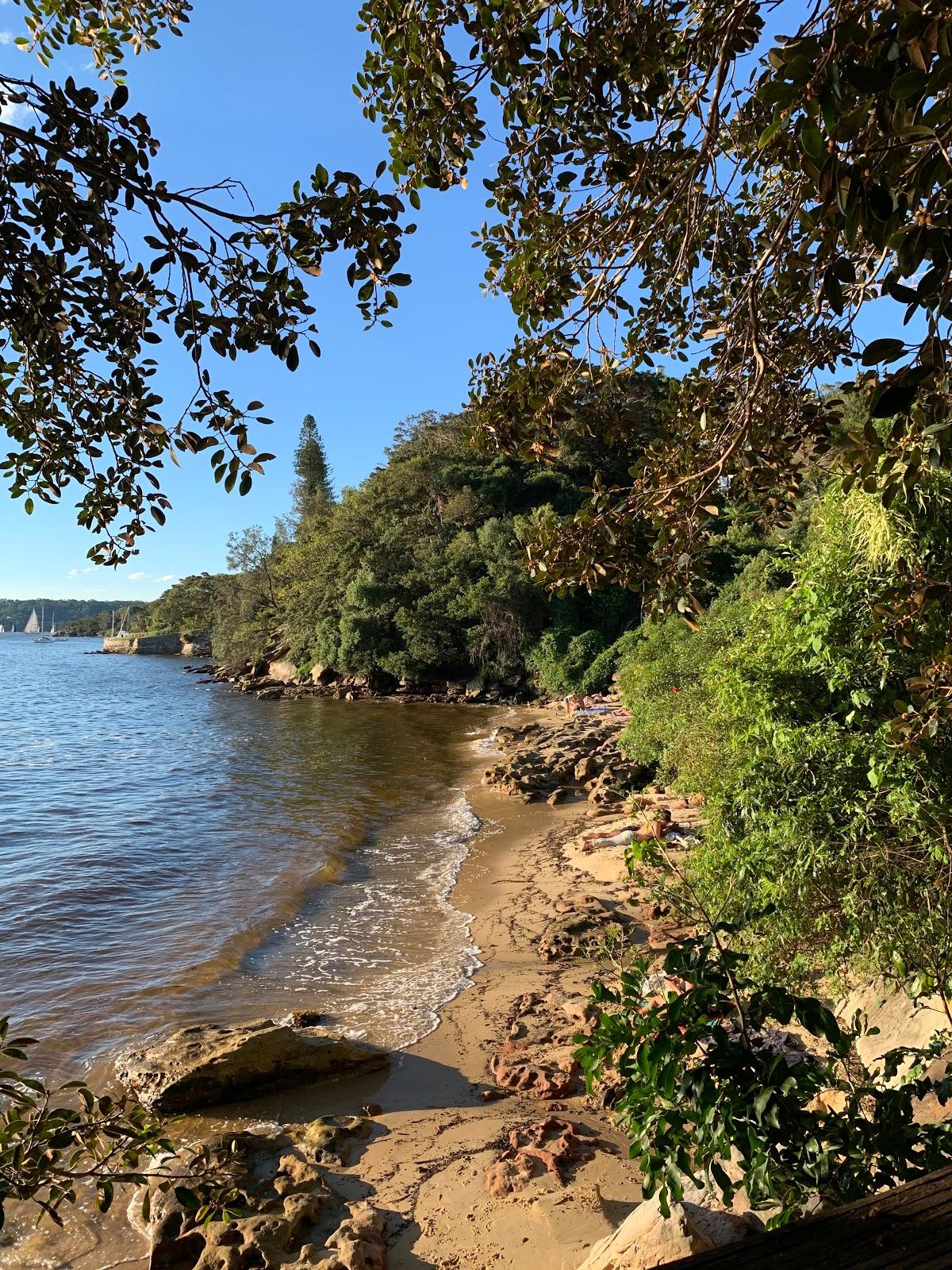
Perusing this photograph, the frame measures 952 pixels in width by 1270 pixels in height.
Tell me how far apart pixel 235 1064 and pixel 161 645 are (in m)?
93.1

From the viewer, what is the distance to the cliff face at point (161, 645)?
83688 millimetres

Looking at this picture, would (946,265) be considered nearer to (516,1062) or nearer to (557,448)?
(557,448)

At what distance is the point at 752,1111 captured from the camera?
2.03m

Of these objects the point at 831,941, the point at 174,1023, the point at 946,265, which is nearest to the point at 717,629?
the point at 831,941

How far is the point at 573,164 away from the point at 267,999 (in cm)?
765

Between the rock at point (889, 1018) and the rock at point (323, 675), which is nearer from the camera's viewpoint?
the rock at point (889, 1018)

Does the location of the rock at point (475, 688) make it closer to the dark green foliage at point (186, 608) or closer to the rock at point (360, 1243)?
the rock at point (360, 1243)

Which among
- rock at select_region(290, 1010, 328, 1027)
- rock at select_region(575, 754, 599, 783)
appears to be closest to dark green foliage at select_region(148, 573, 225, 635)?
rock at select_region(575, 754, 599, 783)

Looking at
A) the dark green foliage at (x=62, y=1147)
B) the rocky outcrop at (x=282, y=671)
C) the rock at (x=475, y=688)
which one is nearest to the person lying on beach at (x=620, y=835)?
the dark green foliage at (x=62, y=1147)

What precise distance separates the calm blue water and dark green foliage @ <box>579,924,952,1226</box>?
534 cm

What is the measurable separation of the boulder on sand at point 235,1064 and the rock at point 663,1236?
10.4 ft

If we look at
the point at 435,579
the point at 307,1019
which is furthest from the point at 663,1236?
the point at 435,579

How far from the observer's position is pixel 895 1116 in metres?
2.06

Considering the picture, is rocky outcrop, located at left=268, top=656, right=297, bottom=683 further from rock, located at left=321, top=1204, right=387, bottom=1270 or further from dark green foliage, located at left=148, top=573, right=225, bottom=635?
rock, located at left=321, top=1204, right=387, bottom=1270
